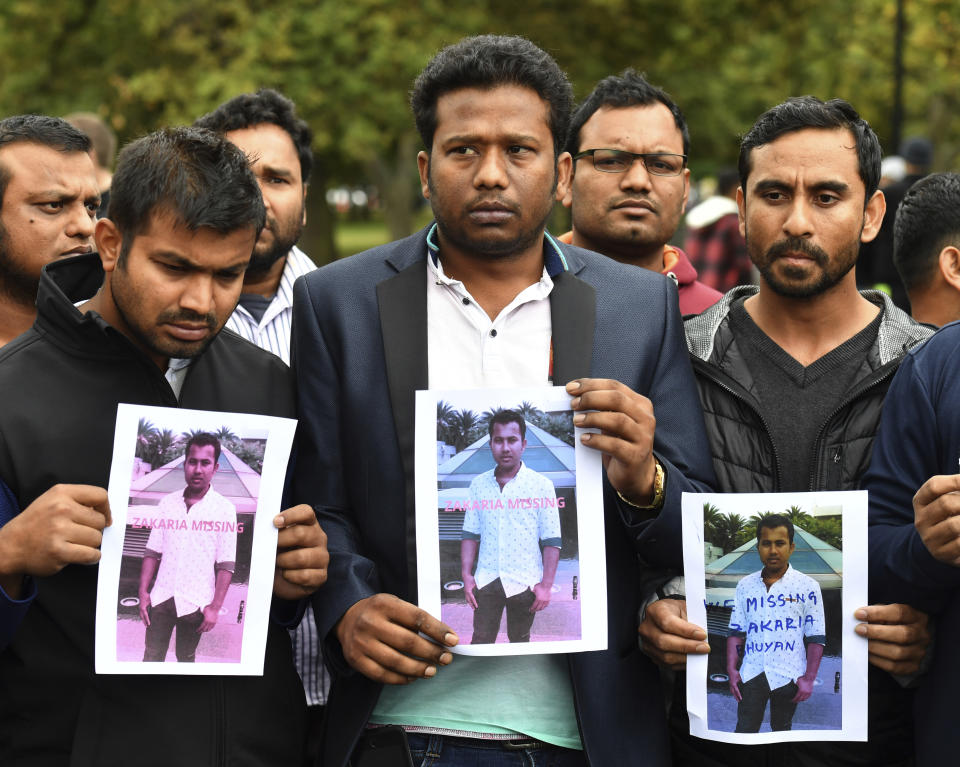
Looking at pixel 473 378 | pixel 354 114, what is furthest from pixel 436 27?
pixel 473 378

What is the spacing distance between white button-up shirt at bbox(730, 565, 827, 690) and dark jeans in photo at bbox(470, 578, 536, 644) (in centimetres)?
49

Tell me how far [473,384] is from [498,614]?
53cm

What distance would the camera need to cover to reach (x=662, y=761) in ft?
8.94

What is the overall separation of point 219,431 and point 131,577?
362 mm

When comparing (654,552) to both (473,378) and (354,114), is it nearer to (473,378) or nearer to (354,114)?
(473,378)

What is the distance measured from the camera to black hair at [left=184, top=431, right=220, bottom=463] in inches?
102

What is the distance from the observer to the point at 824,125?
3191 millimetres

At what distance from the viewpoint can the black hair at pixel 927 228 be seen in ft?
13.0

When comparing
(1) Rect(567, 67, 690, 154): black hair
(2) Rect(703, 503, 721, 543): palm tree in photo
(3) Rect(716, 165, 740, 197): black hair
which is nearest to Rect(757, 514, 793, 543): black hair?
(2) Rect(703, 503, 721, 543): palm tree in photo

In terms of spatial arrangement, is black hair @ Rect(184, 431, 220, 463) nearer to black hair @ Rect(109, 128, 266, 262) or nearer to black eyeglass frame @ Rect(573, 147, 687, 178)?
black hair @ Rect(109, 128, 266, 262)

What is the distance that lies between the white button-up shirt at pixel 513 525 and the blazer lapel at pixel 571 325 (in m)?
0.27

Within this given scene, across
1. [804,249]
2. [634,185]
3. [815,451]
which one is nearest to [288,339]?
[634,185]

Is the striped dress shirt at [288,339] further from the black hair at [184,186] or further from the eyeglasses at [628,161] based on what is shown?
the eyeglasses at [628,161]

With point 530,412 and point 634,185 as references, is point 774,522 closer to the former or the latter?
point 530,412
